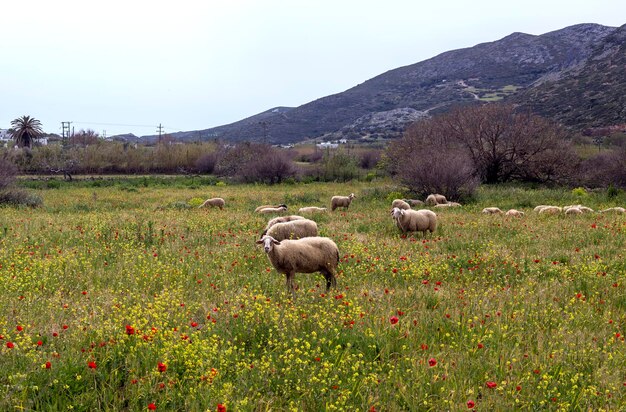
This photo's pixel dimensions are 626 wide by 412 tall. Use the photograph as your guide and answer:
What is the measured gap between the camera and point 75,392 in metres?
4.06

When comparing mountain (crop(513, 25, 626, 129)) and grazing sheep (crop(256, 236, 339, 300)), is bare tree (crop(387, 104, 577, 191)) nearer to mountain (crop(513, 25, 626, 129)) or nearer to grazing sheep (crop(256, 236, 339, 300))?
grazing sheep (crop(256, 236, 339, 300))

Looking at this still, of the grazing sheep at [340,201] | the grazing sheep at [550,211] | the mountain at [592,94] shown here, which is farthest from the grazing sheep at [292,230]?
the mountain at [592,94]

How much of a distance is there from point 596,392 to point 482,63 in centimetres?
20588

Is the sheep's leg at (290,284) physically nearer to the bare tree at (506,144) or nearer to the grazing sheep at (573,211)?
the grazing sheep at (573,211)

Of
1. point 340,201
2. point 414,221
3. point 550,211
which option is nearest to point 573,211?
point 550,211

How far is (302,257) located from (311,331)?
2.52 metres

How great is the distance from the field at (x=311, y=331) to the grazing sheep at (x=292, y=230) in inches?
35.4

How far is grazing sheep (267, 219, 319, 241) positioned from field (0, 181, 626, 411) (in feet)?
2.95

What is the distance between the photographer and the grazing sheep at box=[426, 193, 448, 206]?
85.7 feet

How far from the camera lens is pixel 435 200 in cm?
2625

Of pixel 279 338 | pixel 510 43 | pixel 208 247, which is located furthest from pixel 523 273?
pixel 510 43

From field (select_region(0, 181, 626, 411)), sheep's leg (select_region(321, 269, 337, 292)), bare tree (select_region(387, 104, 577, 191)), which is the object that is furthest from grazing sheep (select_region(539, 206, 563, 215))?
bare tree (select_region(387, 104, 577, 191))

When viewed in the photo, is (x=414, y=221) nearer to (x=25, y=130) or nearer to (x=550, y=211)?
(x=550, y=211)

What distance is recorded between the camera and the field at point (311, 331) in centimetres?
412
